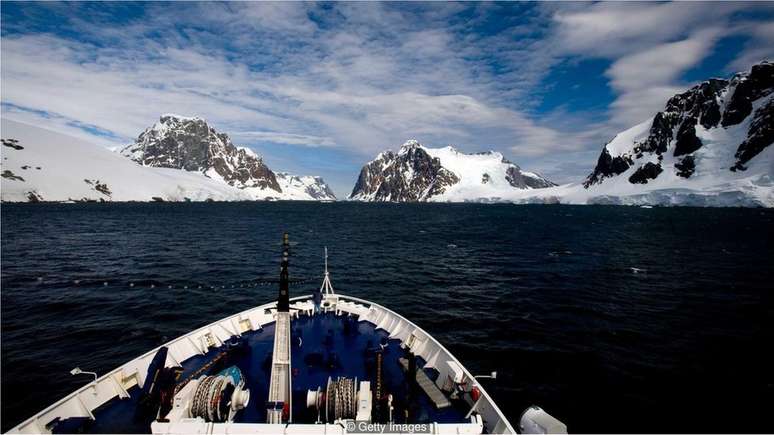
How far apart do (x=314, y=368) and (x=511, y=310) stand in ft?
89.2

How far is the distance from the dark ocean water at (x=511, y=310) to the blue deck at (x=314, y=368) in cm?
841

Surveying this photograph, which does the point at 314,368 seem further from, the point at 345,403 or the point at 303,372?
the point at 345,403

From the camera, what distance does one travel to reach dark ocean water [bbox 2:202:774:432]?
75.2ft

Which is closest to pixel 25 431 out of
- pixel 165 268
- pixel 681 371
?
pixel 681 371

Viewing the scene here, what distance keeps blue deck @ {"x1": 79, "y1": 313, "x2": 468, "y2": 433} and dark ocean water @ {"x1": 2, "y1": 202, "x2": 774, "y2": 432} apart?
8409 millimetres

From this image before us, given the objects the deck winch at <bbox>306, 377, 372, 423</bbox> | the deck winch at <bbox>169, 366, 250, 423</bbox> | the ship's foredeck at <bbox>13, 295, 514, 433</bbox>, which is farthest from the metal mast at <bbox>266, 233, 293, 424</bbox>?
the deck winch at <bbox>169, 366, 250, 423</bbox>

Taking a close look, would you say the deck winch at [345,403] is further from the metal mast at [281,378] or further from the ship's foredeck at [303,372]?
the metal mast at [281,378]

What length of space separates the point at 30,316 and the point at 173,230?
73.7 metres

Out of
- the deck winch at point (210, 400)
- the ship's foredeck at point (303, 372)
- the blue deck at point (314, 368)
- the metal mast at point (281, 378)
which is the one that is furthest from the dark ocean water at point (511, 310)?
the deck winch at point (210, 400)

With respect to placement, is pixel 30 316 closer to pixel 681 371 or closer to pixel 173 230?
pixel 681 371

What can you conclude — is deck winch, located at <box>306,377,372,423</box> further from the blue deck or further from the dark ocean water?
the dark ocean water

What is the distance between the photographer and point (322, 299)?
28500 millimetres

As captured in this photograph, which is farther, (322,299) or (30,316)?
(30,316)

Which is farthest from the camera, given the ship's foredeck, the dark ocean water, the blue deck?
the dark ocean water
